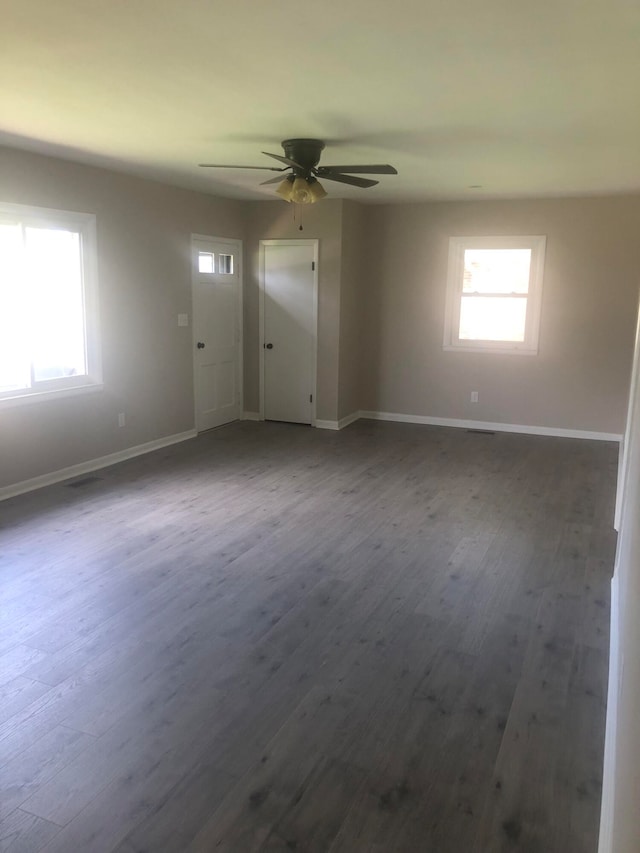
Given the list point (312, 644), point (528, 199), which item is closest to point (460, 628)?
point (312, 644)

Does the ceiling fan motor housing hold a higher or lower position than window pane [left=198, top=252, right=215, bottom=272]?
higher

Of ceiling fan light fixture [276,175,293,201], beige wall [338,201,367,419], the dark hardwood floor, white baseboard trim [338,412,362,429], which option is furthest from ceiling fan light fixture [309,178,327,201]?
white baseboard trim [338,412,362,429]

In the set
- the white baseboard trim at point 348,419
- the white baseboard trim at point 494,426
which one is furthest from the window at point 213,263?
the white baseboard trim at point 494,426

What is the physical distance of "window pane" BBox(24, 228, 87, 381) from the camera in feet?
16.4

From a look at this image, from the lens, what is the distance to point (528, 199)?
22.4 feet

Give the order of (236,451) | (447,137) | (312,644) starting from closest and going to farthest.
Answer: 1. (312,644)
2. (447,137)
3. (236,451)

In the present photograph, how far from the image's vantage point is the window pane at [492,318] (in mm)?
7180

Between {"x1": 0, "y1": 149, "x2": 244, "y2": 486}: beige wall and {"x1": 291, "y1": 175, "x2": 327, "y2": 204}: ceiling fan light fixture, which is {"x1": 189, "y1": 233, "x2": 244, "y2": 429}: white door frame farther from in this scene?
{"x1": 291, "y1": 175, "x2": 327, "y2": 204}: ceiling fan light fixture

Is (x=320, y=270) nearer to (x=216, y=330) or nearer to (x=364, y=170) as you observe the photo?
(x=216, y=330)

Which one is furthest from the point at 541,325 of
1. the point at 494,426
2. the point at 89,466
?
the point at 89,466

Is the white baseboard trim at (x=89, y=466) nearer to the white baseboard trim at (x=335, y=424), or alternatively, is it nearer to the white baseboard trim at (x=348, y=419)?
the white baseboard trim at (x=335, y=424)

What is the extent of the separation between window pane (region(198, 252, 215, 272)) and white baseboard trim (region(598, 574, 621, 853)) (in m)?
5.29

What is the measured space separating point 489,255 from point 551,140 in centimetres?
315

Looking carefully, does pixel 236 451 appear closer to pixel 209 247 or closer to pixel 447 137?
pixel 209 247
